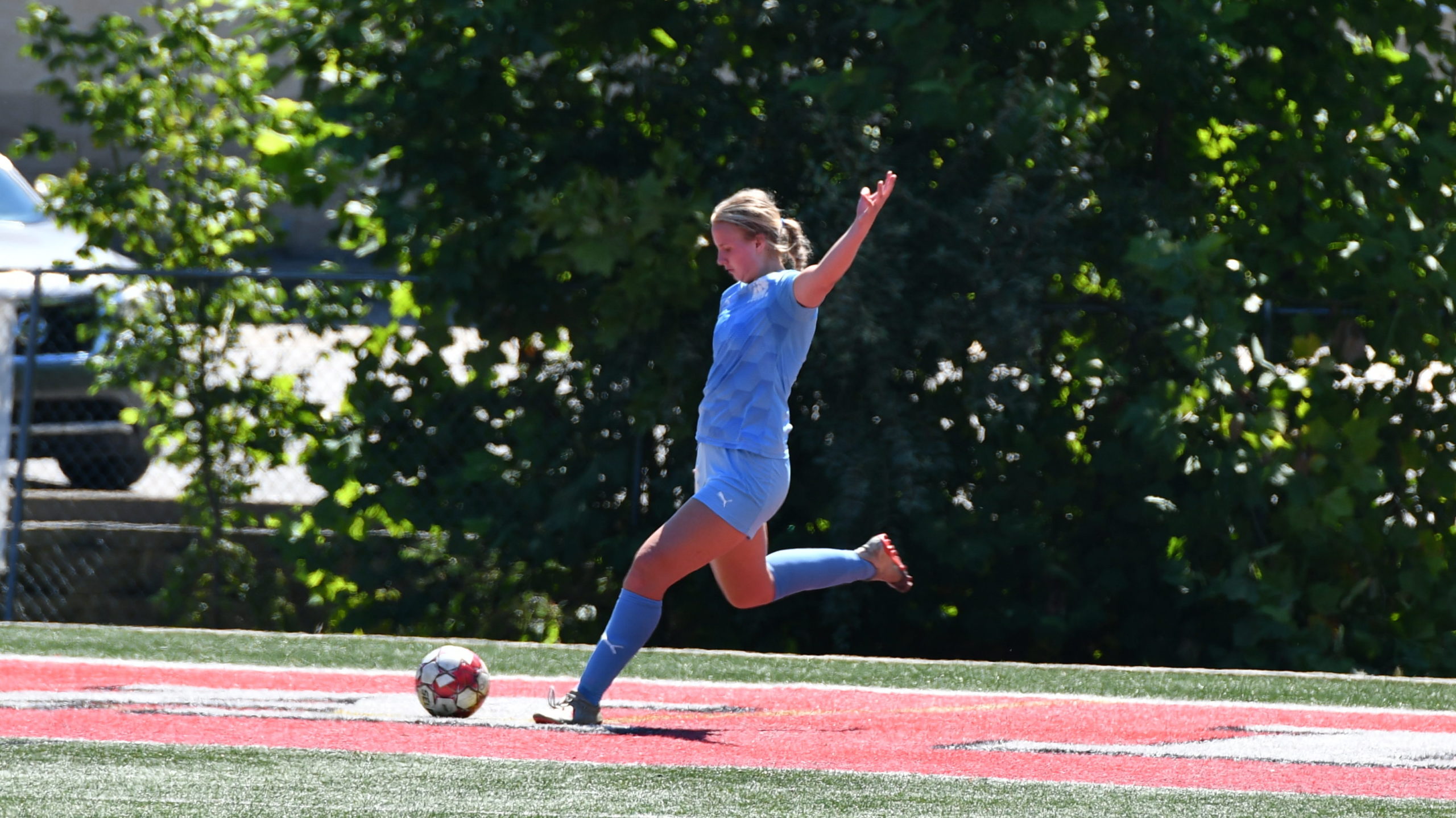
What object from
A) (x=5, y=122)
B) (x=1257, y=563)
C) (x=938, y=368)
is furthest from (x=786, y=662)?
(x=5, y=122)

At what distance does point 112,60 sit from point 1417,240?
701 centimetres

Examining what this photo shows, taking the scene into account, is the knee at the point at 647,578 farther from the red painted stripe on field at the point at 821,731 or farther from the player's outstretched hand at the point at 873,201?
the player's outstretched hand at the point at 873,201

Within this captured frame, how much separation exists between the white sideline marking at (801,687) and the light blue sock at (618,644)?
73 cm

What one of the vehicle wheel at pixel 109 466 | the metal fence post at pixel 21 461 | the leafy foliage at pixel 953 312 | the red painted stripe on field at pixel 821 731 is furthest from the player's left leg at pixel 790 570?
the vehicle wheel at pixel 109 466

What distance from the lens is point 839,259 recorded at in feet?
17.8

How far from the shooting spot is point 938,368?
9.38 meters

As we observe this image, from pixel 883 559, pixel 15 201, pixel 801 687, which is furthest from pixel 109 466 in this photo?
pixel 883 559

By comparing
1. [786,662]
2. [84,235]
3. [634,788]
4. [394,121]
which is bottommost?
[786,662]

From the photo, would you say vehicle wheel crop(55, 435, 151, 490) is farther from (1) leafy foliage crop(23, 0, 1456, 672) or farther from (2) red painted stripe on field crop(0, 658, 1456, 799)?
(2) red painted stripe on field crop(0, 658, 1456, 799)

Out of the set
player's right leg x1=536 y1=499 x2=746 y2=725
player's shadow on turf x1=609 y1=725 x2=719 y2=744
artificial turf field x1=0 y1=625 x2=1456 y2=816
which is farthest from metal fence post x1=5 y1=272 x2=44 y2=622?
player's shadow on turf x1=609 y1=725 x2=719 y2=744

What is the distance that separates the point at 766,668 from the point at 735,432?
2.28 m

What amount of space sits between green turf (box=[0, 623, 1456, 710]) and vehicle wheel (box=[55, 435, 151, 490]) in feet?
9.26

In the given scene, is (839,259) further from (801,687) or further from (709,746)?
(801,687)

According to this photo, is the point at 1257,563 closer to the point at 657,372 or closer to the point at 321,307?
the point at 657,372
